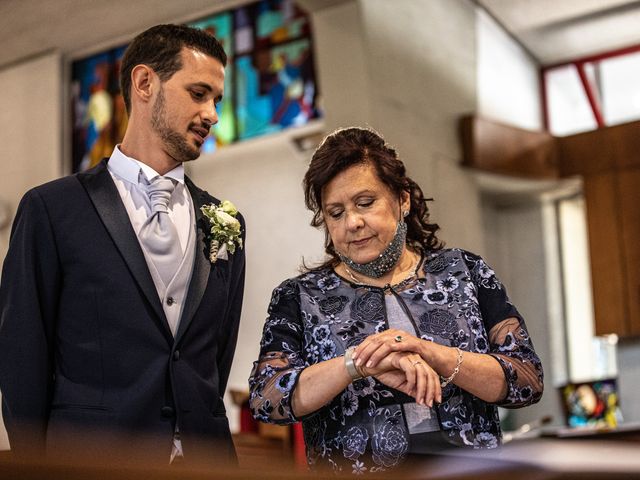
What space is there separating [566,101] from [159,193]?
26.8ft

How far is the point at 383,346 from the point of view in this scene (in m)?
2.16

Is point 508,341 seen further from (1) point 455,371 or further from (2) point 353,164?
(2) point 353,164

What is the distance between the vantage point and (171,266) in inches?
98.8

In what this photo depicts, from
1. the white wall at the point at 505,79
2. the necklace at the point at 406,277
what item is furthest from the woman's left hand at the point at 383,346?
the white wall at the point at 505,79

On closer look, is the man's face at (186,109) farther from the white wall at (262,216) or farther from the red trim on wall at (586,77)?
the red trim on wall at (586,77)

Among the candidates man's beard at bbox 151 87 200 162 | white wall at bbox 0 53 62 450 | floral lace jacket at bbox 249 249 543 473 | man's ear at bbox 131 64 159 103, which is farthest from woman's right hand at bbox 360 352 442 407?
white wall at bbox 0 53 62 450

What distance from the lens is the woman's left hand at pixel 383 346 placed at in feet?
7.06

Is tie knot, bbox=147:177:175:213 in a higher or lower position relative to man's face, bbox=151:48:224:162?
lower

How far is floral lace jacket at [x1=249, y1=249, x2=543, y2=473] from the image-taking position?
2289mm

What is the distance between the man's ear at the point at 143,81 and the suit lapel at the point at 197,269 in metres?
0.28

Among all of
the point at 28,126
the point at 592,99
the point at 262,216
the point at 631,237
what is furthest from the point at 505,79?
the point at 28,126

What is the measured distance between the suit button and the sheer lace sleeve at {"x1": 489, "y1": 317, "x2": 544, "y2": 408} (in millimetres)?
803

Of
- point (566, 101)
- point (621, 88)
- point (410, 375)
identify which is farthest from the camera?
point (566, 101)

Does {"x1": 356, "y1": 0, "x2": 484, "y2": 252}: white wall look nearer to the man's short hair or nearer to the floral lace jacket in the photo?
the man's short hair
